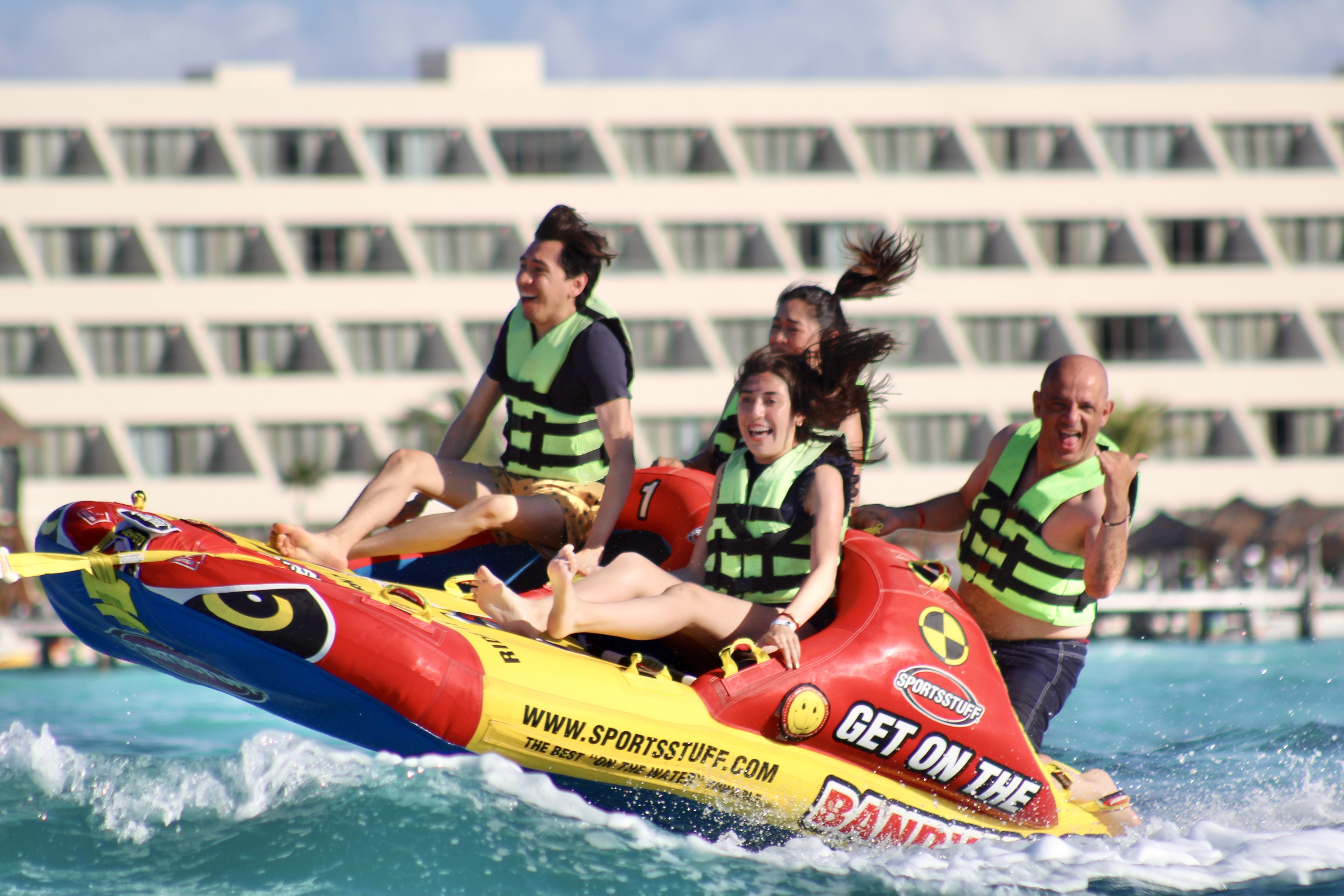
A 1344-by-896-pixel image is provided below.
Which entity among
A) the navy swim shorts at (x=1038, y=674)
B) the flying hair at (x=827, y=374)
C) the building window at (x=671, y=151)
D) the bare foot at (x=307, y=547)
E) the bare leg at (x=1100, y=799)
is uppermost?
the building window at (x=671, y=151)

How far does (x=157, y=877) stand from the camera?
157 inches

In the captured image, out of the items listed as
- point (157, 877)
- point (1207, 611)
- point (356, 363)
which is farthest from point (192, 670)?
point (356, 363)

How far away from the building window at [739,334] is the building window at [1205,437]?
31.9 ft

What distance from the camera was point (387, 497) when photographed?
15.1 ft

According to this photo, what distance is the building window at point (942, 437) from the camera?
31016 millimetres

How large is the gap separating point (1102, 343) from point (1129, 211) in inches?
127

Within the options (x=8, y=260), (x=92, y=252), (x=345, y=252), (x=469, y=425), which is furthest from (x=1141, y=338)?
(x=469, y=425)

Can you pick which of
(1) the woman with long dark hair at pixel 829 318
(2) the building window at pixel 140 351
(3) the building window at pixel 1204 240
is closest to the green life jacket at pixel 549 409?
(1) the woman with long dark hair at pixel 829 318

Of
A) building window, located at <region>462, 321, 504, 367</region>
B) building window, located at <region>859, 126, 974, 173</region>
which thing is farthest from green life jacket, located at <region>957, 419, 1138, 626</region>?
building window, located at <region>859, 126, 974, 173</region>

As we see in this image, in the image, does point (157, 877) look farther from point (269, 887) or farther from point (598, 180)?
point (598, 180)

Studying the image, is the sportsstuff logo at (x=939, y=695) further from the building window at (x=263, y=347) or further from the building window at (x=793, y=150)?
the building window at (x=793, y=150)

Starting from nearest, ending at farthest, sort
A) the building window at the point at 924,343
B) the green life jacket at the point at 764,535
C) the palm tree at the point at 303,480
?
the green life jacket at the point at 764,535
the palm tree at the point at 303,480
the building window at the point at 924,343

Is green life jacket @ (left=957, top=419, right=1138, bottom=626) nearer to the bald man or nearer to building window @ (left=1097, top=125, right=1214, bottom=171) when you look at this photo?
the bald man

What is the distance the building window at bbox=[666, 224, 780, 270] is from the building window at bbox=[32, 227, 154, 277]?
12.0 meters
